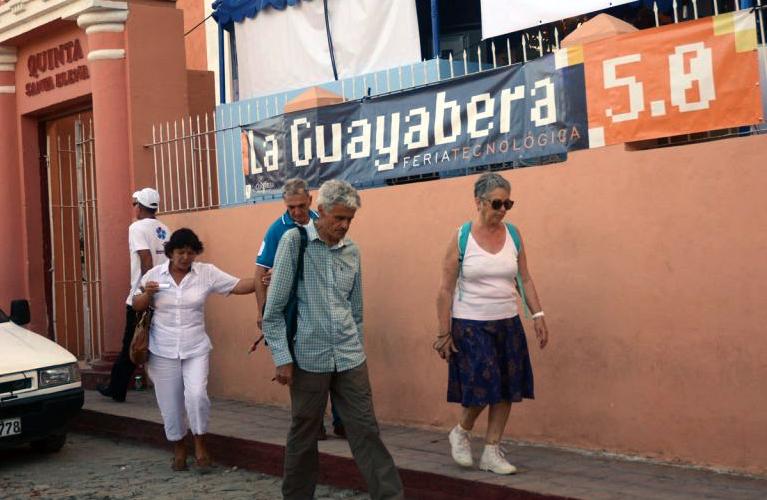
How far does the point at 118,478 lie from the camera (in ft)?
24.4

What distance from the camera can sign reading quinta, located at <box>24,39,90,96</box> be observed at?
1180 centimetres

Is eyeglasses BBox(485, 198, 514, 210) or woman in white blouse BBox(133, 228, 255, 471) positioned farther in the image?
woman in white blouse BBox(133, 228, 255, 471)

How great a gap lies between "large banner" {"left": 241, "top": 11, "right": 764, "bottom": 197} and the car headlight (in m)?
2.27

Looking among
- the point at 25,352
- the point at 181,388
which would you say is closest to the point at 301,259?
the point at 181,388

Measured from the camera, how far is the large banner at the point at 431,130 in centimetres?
696

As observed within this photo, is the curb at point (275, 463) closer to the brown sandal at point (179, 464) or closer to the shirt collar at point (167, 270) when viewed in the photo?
the brown sandal at point (179, 464)

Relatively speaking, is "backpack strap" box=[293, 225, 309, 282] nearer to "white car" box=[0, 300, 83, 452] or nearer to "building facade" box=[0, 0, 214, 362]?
"white car" box=[0, 300, 83, 452]

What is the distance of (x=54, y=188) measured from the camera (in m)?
13.1

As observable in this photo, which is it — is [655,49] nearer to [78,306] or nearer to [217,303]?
[217,303]

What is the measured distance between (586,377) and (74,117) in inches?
321

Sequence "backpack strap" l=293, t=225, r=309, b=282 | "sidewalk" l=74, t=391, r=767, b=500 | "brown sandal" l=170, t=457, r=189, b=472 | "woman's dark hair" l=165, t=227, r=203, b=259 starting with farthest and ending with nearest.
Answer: "brown sandal" l=170, t=457, r=189, b=472, "woman's dark hair" l=165, t=227, r=203, b=259, "sidewalk" l=74, t=391, r=767, b=500, "backpack strap" l=293, t=225, r=309, b=282

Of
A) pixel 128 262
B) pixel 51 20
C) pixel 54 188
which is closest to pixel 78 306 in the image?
pixel 54 188

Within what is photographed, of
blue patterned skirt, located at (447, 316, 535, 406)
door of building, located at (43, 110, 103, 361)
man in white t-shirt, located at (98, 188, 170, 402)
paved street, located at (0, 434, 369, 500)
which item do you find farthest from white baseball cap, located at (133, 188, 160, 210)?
blue patterned skirt, located at (447, 316, 535, 406)

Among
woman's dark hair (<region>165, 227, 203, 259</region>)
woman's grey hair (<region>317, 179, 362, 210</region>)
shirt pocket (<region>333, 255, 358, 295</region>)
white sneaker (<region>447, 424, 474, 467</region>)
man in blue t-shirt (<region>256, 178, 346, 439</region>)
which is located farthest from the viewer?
woman's dark hair (<region>165, 227, 203, 259</region>)
